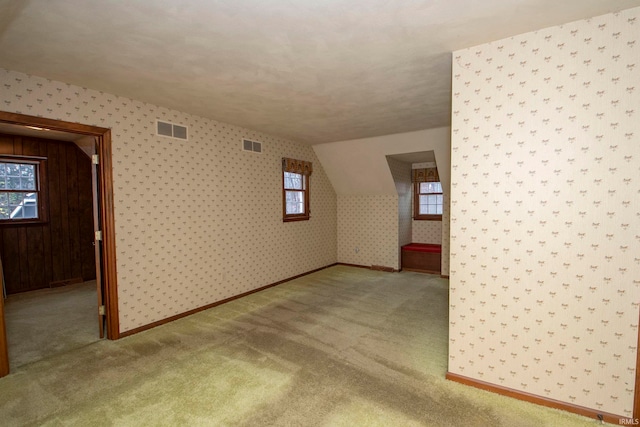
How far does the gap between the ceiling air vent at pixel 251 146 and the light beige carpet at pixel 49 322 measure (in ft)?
9.98

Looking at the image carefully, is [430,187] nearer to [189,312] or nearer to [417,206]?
[417,206]

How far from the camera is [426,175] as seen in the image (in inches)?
268

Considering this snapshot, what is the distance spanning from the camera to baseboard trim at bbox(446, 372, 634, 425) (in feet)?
6.54

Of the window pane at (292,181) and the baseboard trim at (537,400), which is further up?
the window pane at (292,181)

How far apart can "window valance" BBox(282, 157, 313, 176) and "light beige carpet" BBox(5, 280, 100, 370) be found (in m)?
3.53

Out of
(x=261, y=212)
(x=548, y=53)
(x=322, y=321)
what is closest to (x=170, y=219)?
(x=261, y=212)

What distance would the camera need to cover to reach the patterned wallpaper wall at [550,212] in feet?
6.35

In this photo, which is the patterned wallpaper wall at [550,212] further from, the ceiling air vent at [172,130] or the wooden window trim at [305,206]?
the wooden window trim at [305,206]

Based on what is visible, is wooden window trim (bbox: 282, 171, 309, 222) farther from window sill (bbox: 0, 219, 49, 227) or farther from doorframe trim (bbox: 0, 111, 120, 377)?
window sill (bbox: 0, 219, 49, 227)

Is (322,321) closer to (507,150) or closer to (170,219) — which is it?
(170,219)

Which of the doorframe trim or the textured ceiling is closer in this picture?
the textured ceiling

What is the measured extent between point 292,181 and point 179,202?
2.36 meters


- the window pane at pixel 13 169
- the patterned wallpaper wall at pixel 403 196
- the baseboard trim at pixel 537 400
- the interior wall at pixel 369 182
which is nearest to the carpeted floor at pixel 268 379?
the baseboard trim at pixel 537 400

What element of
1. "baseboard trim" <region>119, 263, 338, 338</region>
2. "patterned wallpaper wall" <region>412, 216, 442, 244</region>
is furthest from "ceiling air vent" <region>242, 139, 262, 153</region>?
"patterned wallpaper wall" <region>412, 216, 442, 244</region>
